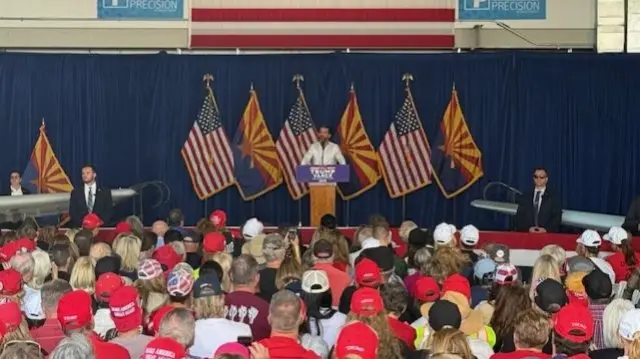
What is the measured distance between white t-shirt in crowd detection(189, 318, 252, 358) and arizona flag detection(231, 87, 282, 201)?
10.5 meters

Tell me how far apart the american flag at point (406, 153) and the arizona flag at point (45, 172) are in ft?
15.5

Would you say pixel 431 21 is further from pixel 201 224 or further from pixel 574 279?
pixel 574 279

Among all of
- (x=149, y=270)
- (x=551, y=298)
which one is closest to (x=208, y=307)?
(x=149, y=270)

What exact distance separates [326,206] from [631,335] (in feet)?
32.3

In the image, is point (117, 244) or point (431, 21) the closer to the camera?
point (117, 244)

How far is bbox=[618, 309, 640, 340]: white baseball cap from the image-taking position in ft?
13.9

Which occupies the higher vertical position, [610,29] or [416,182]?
[610,29]

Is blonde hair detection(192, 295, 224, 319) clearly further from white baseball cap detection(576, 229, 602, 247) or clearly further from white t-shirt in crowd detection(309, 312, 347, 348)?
white baseball cap detection(576, 229, 602, 247)

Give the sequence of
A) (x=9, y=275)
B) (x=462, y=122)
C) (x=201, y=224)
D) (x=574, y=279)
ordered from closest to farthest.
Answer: (x=9, y=275), (x=574, y=279), (x=201, y=224), (x=462, y=122)

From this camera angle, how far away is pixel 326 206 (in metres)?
14.0

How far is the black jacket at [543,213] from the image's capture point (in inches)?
494

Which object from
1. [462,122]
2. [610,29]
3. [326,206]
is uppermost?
[610,29]

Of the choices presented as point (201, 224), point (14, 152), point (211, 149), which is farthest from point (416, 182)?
point (201, 224)

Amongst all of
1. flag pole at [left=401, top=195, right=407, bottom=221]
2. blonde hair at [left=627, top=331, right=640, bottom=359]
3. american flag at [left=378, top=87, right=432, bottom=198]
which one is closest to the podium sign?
american flag at [left=378, top=87, right=432, bottom=198]
